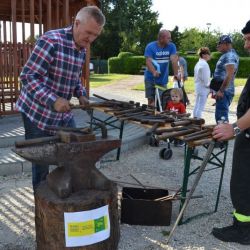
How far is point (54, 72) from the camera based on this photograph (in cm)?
330

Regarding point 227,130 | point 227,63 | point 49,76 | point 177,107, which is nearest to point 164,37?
point 227,63

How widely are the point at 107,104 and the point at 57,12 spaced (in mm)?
4556

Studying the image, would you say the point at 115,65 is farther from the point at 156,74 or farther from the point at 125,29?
the point at 156,74

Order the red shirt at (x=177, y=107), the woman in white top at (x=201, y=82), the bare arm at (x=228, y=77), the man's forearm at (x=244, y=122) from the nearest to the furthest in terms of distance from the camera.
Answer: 1. the man's forearm at (x=244, y=122)
2. the red shirt at (x=177, y=107)
3. the bare arm at (x=228, y=77)
4. the woman in white top at (x=201, y=82)

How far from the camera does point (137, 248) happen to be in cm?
346

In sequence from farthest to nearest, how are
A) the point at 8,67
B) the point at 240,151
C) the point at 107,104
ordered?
the point at 8,67, the point at 107,104, the point at 240,151

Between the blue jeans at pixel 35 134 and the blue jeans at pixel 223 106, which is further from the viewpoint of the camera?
the blue jeans at pixel 223 106

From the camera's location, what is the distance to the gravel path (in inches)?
139

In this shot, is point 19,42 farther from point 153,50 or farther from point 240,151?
point 240,151

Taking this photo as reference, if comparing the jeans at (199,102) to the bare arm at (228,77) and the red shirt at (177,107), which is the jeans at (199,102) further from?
the red shirt at (177,107)

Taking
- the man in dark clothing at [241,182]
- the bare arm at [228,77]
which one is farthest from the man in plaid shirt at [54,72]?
the bare arm at [228,77]

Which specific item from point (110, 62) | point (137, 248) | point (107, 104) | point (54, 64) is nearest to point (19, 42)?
point (107, 104)

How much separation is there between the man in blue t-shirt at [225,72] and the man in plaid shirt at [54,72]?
3.87 metres

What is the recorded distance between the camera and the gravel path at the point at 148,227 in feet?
11.6
